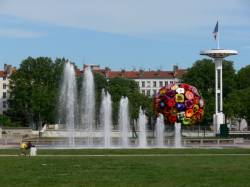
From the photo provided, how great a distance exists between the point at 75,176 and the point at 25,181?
2.09 m

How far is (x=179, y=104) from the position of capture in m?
56.3

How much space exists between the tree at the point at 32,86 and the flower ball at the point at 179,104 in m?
55.1

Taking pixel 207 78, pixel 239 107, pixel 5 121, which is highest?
pixel 207 78

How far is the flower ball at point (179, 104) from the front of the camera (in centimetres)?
5628

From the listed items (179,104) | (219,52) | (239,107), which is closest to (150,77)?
(239,107)

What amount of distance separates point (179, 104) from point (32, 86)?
67342 mm

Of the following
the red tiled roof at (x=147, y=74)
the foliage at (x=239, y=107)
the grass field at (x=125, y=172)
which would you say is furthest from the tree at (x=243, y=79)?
the grass field at (x=125, y=172)

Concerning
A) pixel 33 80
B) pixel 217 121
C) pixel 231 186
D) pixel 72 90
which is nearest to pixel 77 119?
pixel 72 90

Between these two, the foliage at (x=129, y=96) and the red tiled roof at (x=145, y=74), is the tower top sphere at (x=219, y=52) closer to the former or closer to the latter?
the foliage at (x=129, y=96)

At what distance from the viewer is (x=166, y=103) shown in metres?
56.8

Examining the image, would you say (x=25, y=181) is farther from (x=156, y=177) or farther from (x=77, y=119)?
(x=77, y=119)

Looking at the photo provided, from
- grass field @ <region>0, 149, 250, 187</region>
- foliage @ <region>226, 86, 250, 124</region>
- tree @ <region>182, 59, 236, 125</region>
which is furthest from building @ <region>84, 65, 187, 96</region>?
grass field @ <region>0, 149, 250, 187</region>

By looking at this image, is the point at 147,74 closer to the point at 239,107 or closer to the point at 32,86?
the point at 32,86

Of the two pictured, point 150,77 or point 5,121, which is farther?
point 150,77
